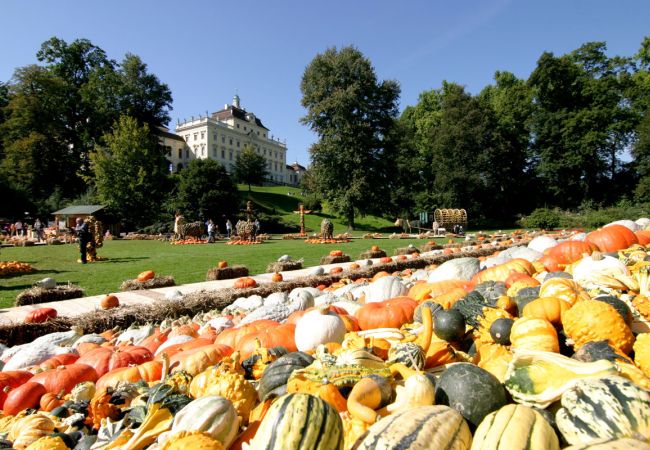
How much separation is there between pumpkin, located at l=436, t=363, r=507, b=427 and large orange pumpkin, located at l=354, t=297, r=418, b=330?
62.7 inches

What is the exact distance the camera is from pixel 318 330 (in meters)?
2.89

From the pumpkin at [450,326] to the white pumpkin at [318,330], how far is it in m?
0.77

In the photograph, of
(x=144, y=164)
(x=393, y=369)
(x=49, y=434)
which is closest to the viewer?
(x=49, y=434)

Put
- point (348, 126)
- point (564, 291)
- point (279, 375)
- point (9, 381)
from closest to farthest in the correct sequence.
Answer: point (279, 375), point (564, 291), point (9, 381), point (348, 126)

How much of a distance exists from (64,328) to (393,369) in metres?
4.76

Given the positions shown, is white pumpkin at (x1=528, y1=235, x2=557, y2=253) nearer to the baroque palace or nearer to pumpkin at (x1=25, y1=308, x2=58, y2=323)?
pumpkin at (x1=25, y1=308, x2=58, y2=323)

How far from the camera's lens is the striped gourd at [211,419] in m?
1.62

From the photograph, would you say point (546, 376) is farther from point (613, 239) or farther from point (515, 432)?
point (613, 239)

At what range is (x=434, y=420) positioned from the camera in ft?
4.70

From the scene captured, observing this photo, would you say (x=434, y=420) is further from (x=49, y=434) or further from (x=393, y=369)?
(x=49, y=434)

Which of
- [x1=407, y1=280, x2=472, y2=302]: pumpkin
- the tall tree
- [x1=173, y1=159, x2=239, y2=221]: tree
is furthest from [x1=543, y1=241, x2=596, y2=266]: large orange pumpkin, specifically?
[x1=173, y1=159, x2=239, y2=221]: tree

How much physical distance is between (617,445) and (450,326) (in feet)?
4.45

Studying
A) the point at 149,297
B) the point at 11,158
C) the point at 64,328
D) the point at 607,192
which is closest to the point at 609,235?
the point at 149,297

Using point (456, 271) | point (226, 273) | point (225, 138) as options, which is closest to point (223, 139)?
point (225, 138)
